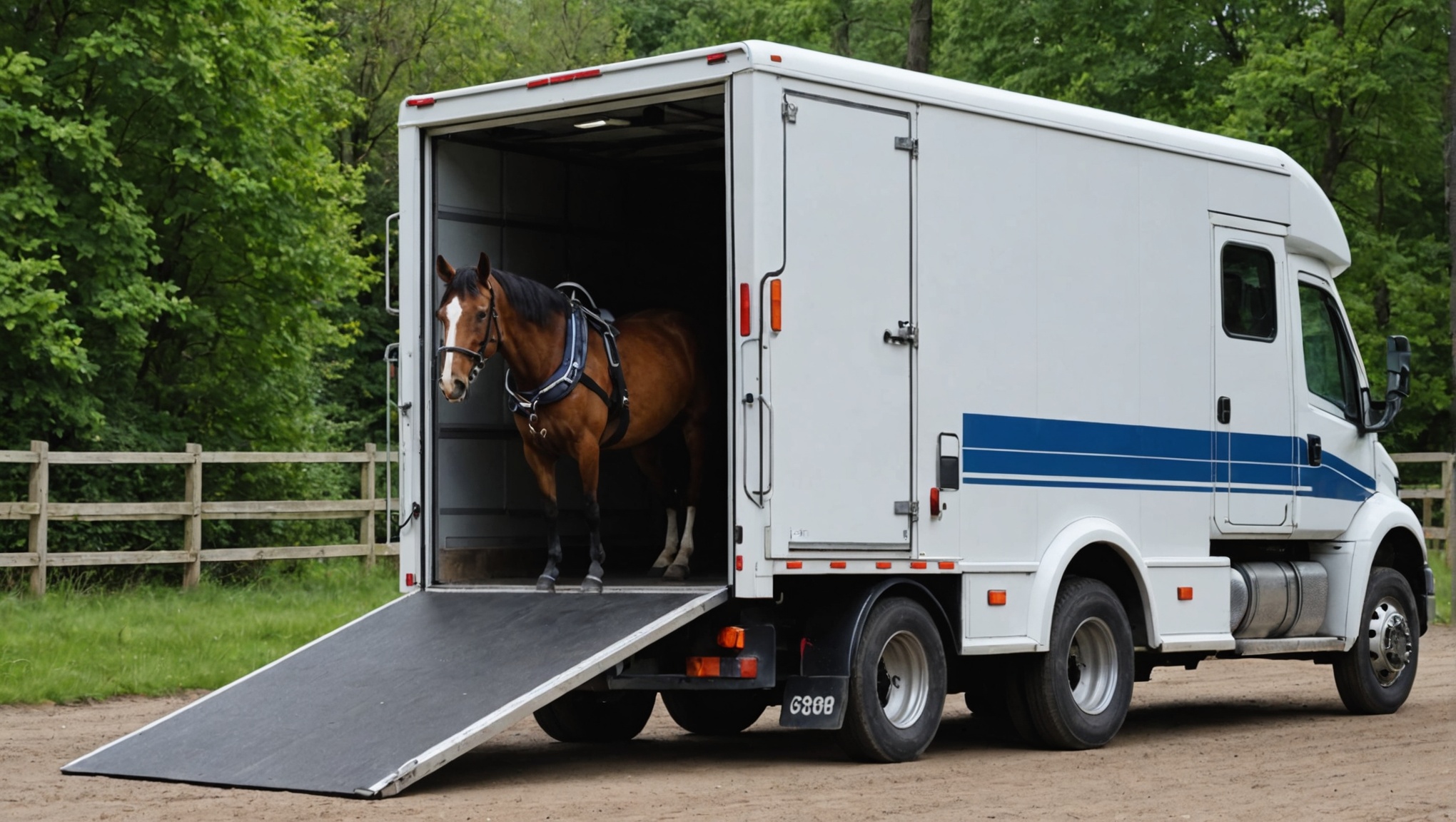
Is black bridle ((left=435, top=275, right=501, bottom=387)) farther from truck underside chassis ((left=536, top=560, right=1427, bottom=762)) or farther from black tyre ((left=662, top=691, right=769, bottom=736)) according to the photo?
black tyre ((left=662, top=691, right=769, bottom=736))

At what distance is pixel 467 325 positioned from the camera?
9.32 meters

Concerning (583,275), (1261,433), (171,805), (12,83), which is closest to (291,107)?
(12,83)

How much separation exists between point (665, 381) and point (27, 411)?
41.9 ft

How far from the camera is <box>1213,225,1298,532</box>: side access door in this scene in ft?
37.9

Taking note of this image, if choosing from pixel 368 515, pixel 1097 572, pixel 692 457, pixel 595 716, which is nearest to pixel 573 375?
pixel 692 457

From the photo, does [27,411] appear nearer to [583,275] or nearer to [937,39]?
[583,275]

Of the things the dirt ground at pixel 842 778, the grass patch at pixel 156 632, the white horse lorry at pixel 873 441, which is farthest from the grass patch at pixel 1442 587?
the grass patch at pixel 156 632

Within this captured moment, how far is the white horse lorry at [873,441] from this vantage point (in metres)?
8.90

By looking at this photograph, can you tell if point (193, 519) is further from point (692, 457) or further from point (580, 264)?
point (692, 457)

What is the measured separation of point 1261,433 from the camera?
38.9ft

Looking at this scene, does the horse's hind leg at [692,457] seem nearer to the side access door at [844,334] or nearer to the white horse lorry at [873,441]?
the white horse lorry at [873,441]

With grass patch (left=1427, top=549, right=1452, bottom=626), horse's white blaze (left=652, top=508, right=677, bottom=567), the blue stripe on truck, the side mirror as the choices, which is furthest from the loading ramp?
grass patch (left=1427, top=549, right=1452, bottom=626)

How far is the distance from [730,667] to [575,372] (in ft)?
5.95

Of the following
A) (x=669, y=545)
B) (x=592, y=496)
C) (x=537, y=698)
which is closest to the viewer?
(x=537, y=698)
